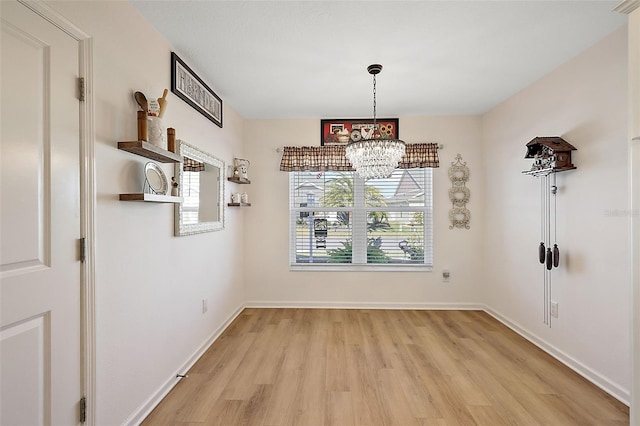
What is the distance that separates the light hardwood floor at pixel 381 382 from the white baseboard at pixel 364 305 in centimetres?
58

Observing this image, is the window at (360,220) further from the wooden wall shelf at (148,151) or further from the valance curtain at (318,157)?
the wooden wall shelf at (148,151)

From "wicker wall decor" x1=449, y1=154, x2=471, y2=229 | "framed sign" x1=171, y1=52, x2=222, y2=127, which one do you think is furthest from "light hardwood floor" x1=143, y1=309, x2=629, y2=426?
"framed sign" x1=171, y1=52, x2=222, y2=127

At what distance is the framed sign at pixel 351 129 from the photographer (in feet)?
12.5

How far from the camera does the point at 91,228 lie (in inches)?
56.9

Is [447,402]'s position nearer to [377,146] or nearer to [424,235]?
[377,146]

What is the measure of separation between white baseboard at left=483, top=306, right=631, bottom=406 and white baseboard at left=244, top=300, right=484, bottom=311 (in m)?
0.55

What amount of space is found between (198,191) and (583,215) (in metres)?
3.17

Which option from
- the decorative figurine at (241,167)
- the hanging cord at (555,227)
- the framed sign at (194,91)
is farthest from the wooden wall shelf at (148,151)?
the hanging cord at (555,227)

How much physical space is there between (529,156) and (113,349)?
11.6 ft

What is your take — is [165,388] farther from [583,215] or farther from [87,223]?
→ [583,215]

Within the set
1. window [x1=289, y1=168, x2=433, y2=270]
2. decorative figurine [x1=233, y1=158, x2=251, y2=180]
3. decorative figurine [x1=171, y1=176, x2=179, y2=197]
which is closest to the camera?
decorative figurine [x1=171, y1=176, x2=179, y2=197]

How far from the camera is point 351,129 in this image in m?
3.84

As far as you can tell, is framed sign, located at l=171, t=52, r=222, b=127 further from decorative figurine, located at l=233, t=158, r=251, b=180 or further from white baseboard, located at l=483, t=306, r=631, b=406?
white baseboard, located at l=483, t=306, r=631, b=406

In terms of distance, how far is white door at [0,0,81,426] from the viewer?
43.2 inches
